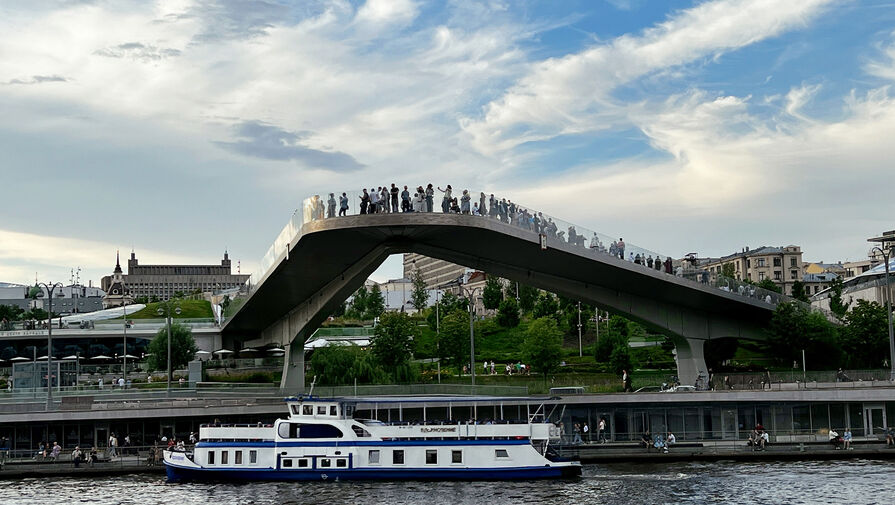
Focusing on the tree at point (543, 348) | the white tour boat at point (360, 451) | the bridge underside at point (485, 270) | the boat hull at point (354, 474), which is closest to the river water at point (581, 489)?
the boat hull at point (354, 474)

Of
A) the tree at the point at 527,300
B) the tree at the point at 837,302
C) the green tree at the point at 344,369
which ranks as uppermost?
the tree at the point at 527,300

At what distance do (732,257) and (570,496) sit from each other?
121618mm

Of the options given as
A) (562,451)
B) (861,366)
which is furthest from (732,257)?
(562,451)

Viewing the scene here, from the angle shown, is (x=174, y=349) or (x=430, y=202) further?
(x=174, y=349)

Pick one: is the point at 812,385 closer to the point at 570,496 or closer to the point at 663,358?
the point at 570,496

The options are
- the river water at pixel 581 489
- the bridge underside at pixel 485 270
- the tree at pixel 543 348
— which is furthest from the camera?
the tree at pixel 543 348

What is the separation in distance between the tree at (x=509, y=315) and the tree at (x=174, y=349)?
37.7 meters

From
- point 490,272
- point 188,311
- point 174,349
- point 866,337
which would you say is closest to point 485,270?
point 490,272

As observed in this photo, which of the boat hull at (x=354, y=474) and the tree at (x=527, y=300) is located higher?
the tree at (x=527, y=300)

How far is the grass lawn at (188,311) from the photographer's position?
363 feet

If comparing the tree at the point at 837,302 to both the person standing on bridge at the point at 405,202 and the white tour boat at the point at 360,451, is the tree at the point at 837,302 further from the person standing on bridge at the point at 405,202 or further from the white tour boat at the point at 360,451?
the white tour boat at the point at 360,451

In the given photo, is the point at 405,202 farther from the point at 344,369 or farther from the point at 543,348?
the point at 543,348

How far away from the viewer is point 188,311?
371 ft

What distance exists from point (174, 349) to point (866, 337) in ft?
153
